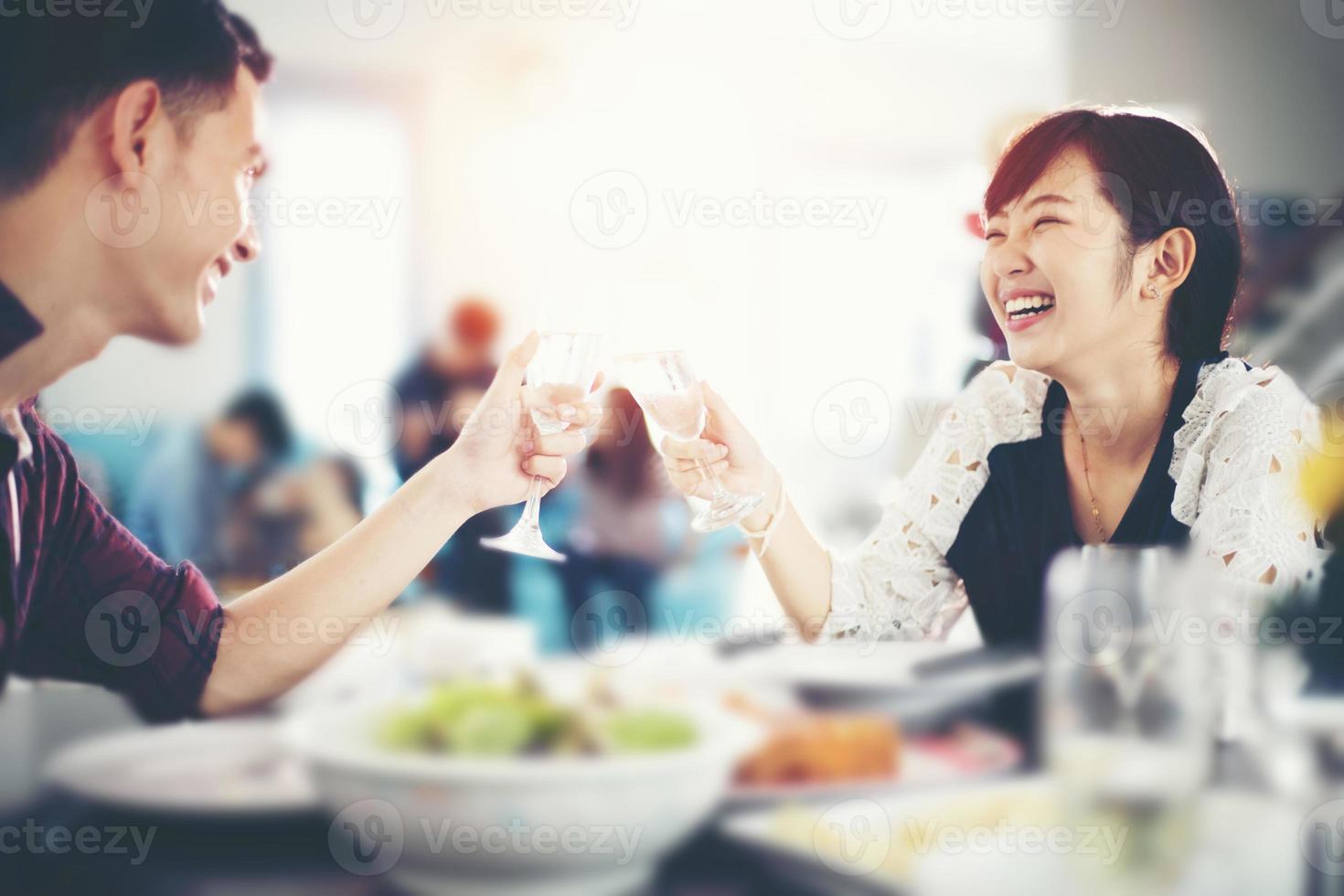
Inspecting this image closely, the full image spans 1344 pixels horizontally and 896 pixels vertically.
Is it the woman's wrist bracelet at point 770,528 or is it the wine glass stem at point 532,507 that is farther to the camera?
the woman's wrist bracelet at point 770,528

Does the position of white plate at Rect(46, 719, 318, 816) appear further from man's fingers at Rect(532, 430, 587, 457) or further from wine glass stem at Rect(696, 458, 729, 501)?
wine glass stem at Rect(696, 458, 729, 501)

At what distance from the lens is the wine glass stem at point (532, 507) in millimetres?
1062

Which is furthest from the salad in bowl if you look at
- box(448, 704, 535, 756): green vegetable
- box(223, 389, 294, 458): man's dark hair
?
box(223, 389, 294, 458): man's dark hair

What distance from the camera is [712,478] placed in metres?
1.21

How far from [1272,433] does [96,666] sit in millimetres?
1225

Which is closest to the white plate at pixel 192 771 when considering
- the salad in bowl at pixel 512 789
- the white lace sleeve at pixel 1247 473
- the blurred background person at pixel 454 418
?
the salad in bowl at pixel 512 789

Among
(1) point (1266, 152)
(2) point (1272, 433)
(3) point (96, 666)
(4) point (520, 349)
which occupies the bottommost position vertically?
(3) point (96, 666)

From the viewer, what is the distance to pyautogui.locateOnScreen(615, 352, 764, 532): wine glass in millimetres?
1015

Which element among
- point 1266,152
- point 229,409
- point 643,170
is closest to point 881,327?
A: point 643,170

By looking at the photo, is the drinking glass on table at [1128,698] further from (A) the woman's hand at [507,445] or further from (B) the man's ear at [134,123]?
(B) the man's ear at [134,123]

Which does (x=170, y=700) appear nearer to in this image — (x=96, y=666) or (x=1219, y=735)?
(x=96, y=666)

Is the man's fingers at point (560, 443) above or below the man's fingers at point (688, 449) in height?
above

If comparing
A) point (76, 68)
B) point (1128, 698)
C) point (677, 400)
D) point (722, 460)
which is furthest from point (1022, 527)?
point (76, 68)

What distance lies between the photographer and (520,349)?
100 cm
